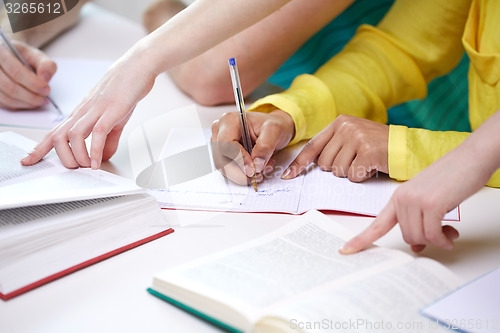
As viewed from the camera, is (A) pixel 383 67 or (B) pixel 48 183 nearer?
(B) pixel 48 183

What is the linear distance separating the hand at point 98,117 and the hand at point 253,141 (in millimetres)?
140

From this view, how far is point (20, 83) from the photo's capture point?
1.08 metres

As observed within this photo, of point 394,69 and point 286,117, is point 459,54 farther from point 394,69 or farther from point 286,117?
point 286,117

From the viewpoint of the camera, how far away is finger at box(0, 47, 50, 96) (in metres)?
1.07

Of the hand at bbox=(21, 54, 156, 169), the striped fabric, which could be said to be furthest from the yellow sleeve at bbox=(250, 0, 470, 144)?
the hand at bbox=(21, 54, 156, 169)

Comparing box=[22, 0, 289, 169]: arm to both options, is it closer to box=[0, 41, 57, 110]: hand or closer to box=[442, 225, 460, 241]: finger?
box=[0, 41, 57, 110]: hand

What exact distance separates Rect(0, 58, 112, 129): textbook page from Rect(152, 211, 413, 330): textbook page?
62 centimetres

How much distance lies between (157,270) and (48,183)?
0.62 ft

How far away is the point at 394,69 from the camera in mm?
1031

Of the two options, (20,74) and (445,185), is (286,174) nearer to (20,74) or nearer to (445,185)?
(445,185)

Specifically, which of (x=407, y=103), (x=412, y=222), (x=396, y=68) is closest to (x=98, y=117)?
(x=412, y=222)

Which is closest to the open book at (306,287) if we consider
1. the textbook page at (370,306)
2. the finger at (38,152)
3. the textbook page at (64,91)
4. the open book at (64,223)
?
the textbook page at (370,306)
